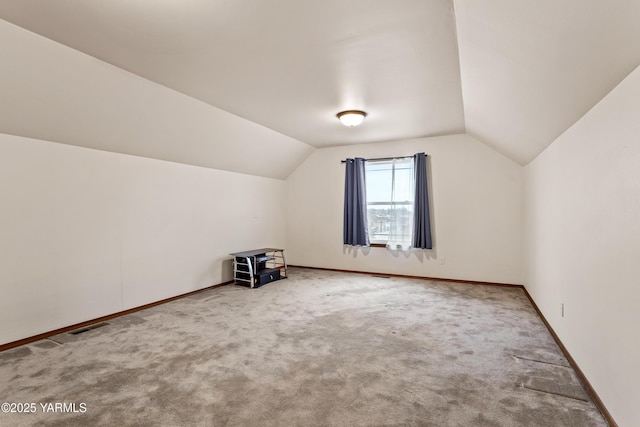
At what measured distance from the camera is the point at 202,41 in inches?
87.0

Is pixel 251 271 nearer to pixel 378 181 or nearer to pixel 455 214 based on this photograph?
pixel 378 181

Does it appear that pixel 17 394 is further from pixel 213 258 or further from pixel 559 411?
pixel 559 411

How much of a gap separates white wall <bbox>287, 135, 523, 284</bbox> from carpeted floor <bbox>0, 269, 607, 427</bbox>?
1.14 m

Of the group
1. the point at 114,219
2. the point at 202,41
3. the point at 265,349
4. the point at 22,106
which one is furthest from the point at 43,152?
the point at 265,349

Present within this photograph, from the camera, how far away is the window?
212 inches

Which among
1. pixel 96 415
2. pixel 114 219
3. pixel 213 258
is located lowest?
pixel 96 415

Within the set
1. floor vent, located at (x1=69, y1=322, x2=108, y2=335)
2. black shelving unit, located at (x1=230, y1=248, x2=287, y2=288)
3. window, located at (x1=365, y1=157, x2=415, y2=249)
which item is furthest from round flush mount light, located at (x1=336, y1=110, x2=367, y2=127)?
floor vent, located at (x1=69, y1=322, x2=108, y2=335)

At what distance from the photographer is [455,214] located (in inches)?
201

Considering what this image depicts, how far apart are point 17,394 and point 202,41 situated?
268 centimetres

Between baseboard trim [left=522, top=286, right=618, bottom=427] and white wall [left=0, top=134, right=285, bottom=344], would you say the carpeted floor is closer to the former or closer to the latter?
baseboard trim [left=522, top=286, right=618, bottom=427]

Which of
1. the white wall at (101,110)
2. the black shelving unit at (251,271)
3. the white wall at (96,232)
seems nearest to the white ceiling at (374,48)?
the white wall at (101,110)

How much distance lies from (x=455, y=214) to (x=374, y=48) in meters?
3.50

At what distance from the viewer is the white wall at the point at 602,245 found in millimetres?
1525

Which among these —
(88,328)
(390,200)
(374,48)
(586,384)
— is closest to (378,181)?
(390,200)
